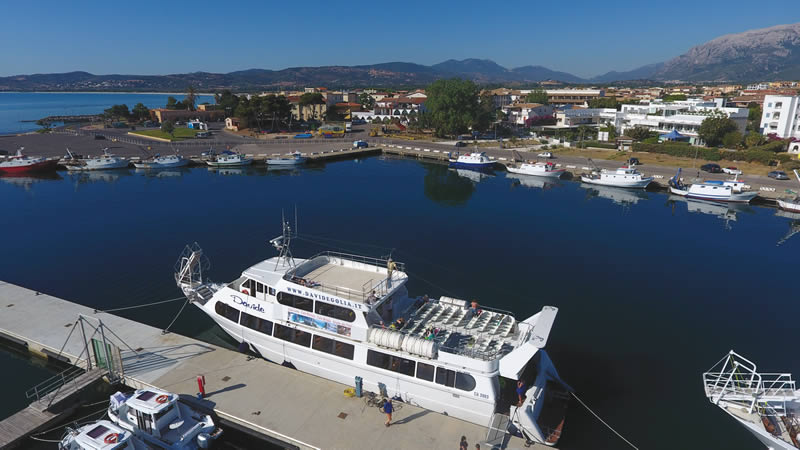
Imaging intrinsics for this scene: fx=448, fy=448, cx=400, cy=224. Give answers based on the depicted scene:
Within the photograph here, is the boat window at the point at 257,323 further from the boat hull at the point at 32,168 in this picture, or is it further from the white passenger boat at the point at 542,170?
the boat hull at the point at 32,168

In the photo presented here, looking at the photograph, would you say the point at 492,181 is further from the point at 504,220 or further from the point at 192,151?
the point at 192,151

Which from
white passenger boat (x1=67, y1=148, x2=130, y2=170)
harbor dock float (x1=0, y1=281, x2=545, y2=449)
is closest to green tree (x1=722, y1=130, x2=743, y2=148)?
harbor dock float (x1=0, y1=281, x2=545, y2=449)

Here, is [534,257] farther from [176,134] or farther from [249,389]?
[176,134]

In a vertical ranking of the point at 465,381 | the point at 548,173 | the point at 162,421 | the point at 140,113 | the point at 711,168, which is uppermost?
the point at 140,113

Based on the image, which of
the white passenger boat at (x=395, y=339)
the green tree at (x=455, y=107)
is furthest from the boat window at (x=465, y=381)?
→ the green tree at (x=455, y=107)

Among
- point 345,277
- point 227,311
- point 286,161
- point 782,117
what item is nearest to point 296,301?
point 345,277

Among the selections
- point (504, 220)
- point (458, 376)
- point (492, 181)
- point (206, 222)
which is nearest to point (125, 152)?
point (206, 222)
